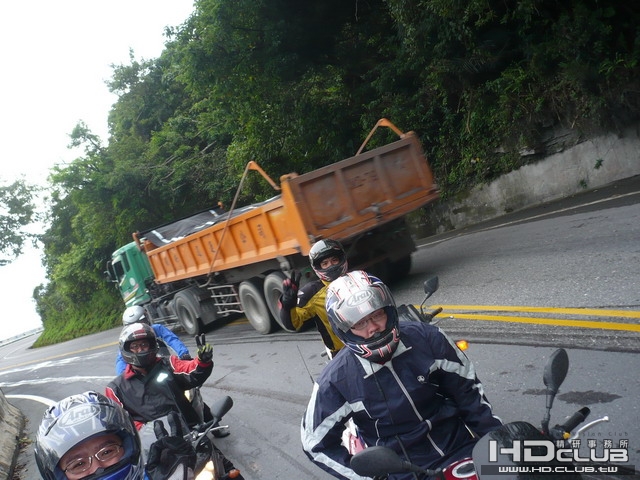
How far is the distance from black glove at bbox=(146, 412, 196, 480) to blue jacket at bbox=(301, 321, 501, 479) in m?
0.95

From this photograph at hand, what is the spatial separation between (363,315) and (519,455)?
0.83 meters

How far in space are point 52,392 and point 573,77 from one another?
14.2m

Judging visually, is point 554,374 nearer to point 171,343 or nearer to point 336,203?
point 171,343

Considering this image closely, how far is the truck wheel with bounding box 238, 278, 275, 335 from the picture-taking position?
9.99m

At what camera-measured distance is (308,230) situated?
805 centimetres

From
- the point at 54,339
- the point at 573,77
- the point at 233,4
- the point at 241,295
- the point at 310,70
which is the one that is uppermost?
the point at 233,4

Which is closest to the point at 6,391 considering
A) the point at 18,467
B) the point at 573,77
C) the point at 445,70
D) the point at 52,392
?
the point at 52,392

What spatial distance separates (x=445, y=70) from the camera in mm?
14609

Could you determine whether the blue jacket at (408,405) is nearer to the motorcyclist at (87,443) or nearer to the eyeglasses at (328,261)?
the motorcyclist at (87,443)

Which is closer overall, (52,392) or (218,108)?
(52,392)

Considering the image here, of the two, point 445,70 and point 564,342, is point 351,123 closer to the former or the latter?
point 445,70

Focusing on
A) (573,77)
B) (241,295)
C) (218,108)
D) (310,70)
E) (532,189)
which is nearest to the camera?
(241,295)

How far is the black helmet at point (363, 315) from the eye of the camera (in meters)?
Answer: 2.39

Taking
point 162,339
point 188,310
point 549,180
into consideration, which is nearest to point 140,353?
point 162,339
